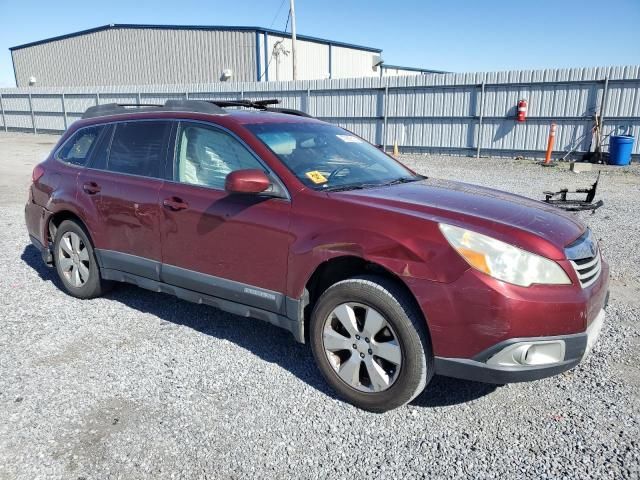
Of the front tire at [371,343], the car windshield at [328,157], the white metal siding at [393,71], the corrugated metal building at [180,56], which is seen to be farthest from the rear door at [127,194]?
the white metal siding at [393,71]

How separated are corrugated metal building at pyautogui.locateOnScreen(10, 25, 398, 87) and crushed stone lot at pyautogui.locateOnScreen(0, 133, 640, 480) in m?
28.8

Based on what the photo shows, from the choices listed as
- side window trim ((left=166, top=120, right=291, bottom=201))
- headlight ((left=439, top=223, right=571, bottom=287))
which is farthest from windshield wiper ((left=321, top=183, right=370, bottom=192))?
headlight ((left=439, top=223, right=571, bottom=287))

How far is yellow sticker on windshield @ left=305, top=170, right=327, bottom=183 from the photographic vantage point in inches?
132

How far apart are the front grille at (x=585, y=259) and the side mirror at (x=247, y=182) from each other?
1851mm

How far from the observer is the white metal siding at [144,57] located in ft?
101

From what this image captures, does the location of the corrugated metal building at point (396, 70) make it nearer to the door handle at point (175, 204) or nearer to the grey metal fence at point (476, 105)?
the grey metal fence at point (476, 105)

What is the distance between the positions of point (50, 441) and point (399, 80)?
18.4 meters

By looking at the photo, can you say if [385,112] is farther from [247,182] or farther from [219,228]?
[247,182]

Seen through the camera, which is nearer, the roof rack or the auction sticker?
the roof rack

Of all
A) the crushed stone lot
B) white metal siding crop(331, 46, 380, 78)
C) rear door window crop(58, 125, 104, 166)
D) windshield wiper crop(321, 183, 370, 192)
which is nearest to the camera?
the crushed stone lot

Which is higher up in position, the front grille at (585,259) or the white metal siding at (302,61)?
the white metal siding at (302,61)

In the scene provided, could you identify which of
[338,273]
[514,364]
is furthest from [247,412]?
[514,364]

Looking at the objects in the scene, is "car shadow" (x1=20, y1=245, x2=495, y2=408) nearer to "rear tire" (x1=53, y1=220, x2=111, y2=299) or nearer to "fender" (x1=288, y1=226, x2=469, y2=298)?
"rear tire" (x1=53, y1=220, x2=111, y2=299)

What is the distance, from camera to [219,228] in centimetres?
351
